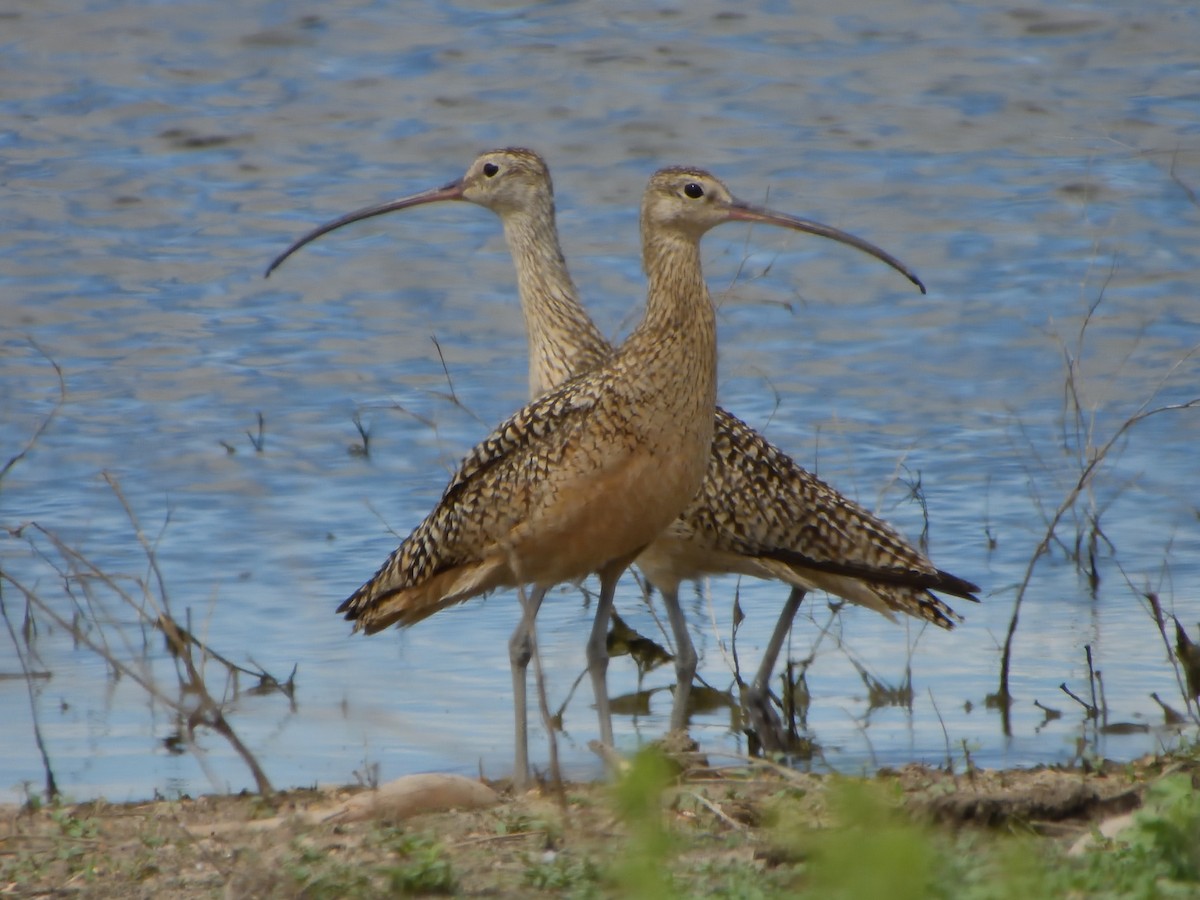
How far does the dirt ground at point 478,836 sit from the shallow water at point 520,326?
1.45 ft

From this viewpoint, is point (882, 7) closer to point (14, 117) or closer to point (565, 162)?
point (565, 162)

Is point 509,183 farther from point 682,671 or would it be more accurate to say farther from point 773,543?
point 682,671

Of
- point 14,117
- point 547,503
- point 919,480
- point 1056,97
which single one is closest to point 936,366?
point 919,480

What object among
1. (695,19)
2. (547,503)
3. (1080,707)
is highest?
(695,19)

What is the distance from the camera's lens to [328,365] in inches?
415

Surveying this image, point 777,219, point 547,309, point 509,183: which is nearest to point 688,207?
point 777,219

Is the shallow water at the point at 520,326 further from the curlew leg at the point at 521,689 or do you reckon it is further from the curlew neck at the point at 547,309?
the curlew neck at the point at 547,309

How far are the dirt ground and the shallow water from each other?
44 centimetres

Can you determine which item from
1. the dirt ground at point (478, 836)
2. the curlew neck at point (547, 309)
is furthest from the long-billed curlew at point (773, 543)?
the dirt ground at point (478, 836)

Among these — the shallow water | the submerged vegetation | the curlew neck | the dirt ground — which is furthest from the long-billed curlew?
the dirt ground

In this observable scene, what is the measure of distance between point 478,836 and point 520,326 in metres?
6.40

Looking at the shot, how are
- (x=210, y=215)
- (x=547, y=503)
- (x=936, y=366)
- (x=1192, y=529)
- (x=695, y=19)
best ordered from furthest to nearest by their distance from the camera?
1. (x=695, y=19)
2. (x=210, y=215)
3. (x=936, y=366)
4. (x=1192, y=529)
5. (x=547, y=503)

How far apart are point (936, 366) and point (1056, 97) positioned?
3884 mm

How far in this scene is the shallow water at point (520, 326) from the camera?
6.87 meters
